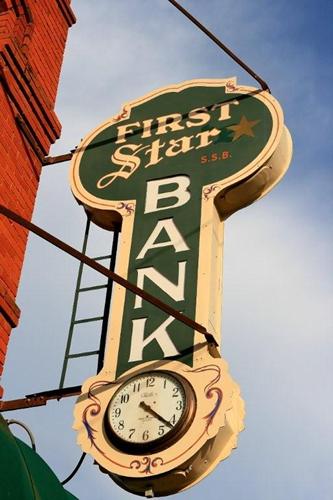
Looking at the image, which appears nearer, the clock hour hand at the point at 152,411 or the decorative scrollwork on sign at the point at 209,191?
the clock hour hand at the point at 152,411

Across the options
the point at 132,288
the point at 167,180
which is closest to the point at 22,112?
the point at 167,180

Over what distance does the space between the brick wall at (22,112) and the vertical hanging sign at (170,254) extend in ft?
1.59

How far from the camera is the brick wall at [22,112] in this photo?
28.6ft

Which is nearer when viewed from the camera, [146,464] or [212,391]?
[146,464]

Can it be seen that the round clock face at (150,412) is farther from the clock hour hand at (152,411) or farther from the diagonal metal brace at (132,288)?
the diagonal metal brace at (132,288)

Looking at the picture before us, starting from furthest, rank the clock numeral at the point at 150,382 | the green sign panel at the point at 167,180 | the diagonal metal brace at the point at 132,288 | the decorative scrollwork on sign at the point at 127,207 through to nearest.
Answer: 1. the decorative scrollwork on sign at the point at 127,207
2. the green sign panel at the point at 167,180
3. the clock numeral at the point at 150,382
4. the diagonal metal brace at the point at 132,288

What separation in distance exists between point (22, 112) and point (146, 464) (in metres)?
4.13

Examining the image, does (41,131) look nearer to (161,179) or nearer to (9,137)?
(9,137)

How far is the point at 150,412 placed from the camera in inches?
286

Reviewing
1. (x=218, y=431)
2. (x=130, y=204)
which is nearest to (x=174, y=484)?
(x=218, y=431)

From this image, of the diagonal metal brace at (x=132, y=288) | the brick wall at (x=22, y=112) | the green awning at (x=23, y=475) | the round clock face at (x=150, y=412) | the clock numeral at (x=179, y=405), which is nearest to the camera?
the green awning at (x=23, y=475)

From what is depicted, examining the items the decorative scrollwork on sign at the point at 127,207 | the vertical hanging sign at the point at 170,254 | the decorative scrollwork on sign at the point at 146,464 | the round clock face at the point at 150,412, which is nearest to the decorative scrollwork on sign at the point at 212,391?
the vertical hanging sign at the point at 170,254

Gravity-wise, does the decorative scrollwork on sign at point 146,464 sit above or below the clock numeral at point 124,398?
below

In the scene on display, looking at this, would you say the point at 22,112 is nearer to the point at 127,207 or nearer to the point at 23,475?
the point at 127,207
